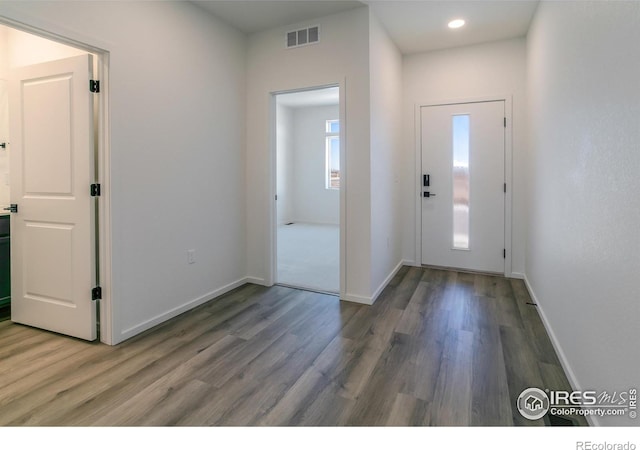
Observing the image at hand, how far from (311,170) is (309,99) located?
1821mm

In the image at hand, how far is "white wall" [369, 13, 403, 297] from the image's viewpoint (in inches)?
128

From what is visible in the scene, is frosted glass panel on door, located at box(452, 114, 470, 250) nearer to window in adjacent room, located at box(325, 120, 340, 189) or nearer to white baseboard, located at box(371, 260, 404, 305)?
white baseboard, located at box(371, 260, 404, 305)

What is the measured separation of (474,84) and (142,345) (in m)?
4.36

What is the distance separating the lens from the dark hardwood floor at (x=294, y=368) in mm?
1677

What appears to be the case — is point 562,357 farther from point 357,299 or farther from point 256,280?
point 256,280

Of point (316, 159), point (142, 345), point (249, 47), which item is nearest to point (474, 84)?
point (249, 47)

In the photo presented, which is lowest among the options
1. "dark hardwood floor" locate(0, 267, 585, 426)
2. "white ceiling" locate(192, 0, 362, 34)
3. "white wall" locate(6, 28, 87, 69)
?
"dark hardwood floor" locate(0, 267, 585, 426)

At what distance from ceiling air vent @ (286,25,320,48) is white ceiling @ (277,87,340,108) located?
3.65 m

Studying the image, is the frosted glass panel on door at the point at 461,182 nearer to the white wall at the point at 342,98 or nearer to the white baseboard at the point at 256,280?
the white wall at the point at 342,98

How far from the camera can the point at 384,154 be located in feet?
12.0

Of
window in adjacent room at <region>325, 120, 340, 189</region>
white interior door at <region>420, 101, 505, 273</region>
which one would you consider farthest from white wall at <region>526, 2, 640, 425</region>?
window in adjacent room at <region>325, 120, 340, 189</region>

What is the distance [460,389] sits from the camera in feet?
6.13
